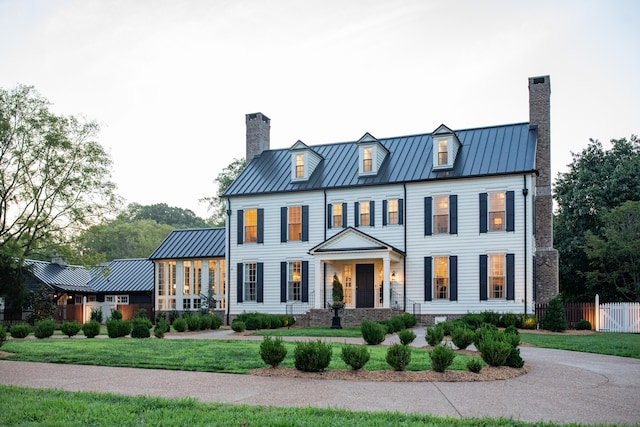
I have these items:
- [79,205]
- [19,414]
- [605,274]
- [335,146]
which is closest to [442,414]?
[19,414]

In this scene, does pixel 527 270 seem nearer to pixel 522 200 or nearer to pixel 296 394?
pixel 522 200

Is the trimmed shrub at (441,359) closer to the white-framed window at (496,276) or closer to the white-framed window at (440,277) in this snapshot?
the white-framed window at (496,276)

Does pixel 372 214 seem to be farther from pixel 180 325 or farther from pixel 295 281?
pixel 180 325

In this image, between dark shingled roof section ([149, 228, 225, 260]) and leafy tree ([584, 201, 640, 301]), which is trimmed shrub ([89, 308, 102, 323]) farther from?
leafy tree ([584, 201, 640, 301])

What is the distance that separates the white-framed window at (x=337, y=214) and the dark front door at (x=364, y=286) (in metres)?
2.30

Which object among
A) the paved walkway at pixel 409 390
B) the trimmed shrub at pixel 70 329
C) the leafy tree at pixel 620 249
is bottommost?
the trimmed shrub at pixel 70 329

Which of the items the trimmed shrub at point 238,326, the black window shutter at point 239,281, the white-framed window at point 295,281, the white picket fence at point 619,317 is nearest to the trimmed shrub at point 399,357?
the trimmed shrub at point 238,326

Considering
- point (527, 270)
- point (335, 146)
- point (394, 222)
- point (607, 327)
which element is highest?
point (335, 146)

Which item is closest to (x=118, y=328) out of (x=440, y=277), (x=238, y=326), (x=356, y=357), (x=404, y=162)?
(x=238, y=326)

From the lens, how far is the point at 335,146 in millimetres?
36406

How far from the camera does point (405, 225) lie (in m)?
31.3

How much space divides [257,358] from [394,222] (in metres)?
17.5

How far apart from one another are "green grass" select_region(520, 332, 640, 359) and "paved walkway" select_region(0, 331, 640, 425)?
400 centimetres

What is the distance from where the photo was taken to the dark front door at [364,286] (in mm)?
31891
